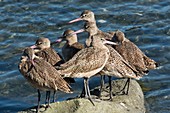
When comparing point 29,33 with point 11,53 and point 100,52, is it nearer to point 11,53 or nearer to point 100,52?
point 11,53

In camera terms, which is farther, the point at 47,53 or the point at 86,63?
the point at 47,53

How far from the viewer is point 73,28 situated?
16.2m

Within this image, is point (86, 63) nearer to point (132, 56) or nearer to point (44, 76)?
point (44, 76)

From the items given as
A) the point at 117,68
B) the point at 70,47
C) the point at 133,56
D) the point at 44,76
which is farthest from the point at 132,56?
the point at 44,76

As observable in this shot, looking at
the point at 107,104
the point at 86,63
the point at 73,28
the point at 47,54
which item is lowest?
the point at 73,28

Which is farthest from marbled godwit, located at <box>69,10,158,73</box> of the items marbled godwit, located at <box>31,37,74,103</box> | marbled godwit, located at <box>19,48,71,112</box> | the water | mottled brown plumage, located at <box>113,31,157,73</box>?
marbled godwit, located at <box>19,48,71,112</box>

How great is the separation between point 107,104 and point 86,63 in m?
0.80

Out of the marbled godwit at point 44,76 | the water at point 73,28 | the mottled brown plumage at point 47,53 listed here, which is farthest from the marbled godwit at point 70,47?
the marbled godwit at point 44,76

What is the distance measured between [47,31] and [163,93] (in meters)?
5.00

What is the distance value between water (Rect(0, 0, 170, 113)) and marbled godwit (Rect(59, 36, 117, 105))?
6.68 ft

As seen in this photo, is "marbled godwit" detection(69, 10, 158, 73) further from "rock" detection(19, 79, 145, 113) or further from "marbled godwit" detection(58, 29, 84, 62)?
"marbled godwit" detection(58, 29, 84, 62)

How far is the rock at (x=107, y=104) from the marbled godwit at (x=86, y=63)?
0.25 meters

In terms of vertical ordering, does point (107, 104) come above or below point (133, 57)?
below

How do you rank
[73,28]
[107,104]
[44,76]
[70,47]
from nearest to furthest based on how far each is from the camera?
1. [44,76]
2. [107,104]
3. [70,47]
4. [73,28]
